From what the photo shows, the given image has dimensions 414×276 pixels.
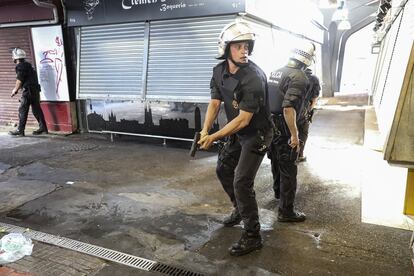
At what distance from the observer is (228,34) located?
2.88 meters

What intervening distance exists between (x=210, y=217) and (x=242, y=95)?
1.52 meters

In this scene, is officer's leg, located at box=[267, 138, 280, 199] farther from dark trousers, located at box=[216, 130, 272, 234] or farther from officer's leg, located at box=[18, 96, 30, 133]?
officer's leg, located at box=[18, 96, 30, 133]

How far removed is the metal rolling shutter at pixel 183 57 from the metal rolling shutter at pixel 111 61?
13.3 inches

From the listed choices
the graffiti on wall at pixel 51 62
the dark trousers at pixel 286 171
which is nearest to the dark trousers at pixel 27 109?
the graffiti on wall at pixel 51 62

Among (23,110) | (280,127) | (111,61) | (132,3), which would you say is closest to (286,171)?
(280,127)

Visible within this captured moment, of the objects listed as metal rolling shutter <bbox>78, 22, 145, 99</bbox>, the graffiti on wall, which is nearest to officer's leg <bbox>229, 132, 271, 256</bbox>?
metal rolling shutter <bbox>78, 22, 145, 99</bbox>

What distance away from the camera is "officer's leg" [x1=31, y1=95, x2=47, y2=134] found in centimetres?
802

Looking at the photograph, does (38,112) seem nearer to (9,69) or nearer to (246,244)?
(9,69)

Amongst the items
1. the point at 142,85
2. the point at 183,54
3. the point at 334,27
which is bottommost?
the point at 142,85

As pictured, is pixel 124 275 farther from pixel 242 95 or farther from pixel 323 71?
pixel 323 71

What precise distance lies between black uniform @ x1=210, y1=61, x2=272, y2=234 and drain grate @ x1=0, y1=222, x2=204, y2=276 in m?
0.74

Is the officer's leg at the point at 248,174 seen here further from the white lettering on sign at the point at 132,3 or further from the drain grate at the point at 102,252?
the white lettering on sign at the point at 132,3

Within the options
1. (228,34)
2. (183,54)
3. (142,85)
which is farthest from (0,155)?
(228,34)

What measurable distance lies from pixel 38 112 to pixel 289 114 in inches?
265
